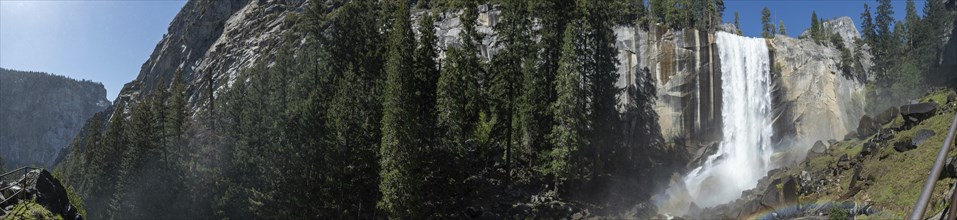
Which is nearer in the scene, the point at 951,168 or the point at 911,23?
the point at 951,168

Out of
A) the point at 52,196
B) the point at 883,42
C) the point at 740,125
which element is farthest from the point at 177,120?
the point at 883,42

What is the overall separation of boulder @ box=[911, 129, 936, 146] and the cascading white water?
50.8 ft

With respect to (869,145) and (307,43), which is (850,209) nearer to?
(869,145)

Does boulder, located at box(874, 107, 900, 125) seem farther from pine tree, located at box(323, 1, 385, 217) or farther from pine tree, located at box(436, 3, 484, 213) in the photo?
pine tree, located at box(323, 1, 385, 217)

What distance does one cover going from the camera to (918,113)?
36281mm

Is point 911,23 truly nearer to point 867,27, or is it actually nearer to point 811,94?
point 867,27

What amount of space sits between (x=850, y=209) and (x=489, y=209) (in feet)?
62.9

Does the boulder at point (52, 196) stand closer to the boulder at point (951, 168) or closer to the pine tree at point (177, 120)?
the boulder at point (951, 168)

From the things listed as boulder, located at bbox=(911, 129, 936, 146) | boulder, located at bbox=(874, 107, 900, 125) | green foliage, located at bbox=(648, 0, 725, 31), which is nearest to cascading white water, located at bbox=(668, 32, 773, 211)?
green foliage, located at bbox=(648, 0, 725, 31)

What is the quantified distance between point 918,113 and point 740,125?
52.3 feet

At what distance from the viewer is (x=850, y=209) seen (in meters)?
25.5

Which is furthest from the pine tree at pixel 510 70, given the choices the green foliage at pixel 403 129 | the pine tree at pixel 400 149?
the pine tree at pixel 400 149

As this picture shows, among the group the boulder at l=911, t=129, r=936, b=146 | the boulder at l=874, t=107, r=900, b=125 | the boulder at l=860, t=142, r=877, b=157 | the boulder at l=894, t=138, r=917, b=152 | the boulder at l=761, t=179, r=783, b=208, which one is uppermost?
the boulder at l=874, t=107, r=900, b=125

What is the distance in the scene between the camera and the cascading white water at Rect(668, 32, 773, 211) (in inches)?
1874
